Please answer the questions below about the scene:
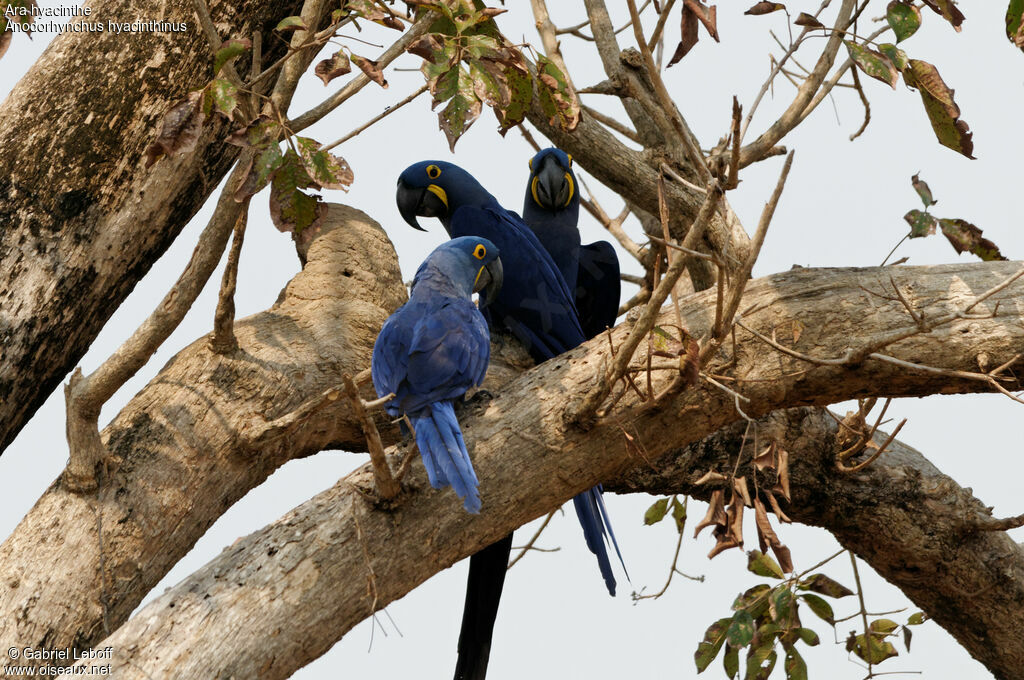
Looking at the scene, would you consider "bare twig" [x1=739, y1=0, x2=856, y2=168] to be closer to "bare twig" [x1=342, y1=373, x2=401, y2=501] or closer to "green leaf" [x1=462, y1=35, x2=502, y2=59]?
"green leaf" [x1=462, y1=35, x2=502, y2=59]

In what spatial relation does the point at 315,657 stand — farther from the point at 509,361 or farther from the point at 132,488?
the point at 509,361

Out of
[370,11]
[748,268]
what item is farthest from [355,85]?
[748,268]

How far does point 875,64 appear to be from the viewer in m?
2.35

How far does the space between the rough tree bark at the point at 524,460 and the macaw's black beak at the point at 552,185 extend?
1167 millimetres

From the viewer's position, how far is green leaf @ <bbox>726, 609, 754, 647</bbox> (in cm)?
283

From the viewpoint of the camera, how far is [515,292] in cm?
326

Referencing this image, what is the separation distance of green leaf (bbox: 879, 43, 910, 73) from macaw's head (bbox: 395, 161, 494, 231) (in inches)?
65.8

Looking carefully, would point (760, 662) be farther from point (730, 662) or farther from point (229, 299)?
point (229, 299)

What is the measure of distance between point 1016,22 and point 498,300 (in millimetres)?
1745

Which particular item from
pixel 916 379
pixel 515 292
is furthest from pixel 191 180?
pixel 916 379

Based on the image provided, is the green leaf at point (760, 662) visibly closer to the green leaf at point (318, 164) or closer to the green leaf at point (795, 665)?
the green leaf at point (795, 665)

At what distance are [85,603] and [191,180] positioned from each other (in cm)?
128

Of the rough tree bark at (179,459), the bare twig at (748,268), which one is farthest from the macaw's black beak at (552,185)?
the bare twig at (748,268)

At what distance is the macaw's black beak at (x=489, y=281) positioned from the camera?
10.3ft
